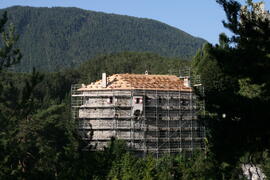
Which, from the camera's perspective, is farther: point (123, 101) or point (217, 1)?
point (123, 101)

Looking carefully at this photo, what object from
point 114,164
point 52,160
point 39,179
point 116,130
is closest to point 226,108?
point 114,164

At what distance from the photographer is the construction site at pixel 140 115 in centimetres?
4428

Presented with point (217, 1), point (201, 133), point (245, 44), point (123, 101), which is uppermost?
point (217, 1)

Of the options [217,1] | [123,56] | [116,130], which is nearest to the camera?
[217,1]

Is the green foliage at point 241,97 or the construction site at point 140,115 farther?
the construction site at point 140,115

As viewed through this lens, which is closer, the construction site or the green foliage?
the green foliage

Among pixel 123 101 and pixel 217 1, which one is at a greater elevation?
pixel 217 1

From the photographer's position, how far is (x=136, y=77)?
48062mm

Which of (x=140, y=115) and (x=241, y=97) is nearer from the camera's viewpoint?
(x=241, y=97)

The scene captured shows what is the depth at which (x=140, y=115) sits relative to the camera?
146ft

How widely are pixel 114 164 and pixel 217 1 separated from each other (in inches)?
273

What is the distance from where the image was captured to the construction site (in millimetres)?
44281

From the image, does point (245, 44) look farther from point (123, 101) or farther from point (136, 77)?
point (136, 77)

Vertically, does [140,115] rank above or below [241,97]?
below
